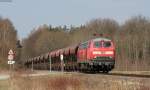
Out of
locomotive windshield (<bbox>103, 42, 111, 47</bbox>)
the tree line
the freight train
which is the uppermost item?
the tree line

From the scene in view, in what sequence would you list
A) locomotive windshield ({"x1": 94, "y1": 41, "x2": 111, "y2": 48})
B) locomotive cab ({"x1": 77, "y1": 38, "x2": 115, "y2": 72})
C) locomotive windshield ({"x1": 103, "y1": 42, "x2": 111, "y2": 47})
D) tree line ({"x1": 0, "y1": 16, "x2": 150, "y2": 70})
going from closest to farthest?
locomotive cab ({"x1": 77, "y1": 38, "x2": 115, "y2": 72}) < locomotive windshield ({"x1": 94, "y1": 41, "x2": 111, "y2": 48}) < locomotive windshield ({"x1": 103, "y1": 42, "x2": 111, "y2": 47}) < tree line ({"x1": 0, "y1": 16, "x2": 150, "y2": 70})

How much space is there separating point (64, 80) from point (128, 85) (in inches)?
191

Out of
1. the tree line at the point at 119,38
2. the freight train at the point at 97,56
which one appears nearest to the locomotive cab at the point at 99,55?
the freight train at the point at 97,56

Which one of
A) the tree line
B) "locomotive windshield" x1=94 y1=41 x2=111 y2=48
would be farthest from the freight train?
the tree line

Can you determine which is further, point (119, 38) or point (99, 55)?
point (119, 38)

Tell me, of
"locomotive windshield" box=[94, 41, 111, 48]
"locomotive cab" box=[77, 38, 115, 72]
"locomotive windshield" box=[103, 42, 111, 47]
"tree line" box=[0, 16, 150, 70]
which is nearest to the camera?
"locomotive cab" box=[77, 38, 115, 72]

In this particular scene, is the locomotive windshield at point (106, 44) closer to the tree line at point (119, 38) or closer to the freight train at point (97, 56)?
the freight train at point (97, 56)

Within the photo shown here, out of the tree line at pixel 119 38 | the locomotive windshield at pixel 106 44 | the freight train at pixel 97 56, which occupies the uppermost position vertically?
the tree line at pixel 119 38

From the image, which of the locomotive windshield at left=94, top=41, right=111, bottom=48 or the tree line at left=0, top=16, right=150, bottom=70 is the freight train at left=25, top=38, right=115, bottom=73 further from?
the tree line at left=0, top=16, right=150, bottom=70

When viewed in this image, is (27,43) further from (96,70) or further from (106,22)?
(96,70)

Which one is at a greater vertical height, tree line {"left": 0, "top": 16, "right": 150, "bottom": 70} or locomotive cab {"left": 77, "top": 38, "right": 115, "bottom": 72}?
tree line {"left": 0, "top": 16, "right": 150, "bottom": 70}

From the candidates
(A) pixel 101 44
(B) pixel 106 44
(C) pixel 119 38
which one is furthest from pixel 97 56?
(C) pixel 119 38

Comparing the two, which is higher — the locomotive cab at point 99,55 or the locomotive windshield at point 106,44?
the locomotive windshield at point 106,44

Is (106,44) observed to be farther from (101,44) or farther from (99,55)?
(99,55)
